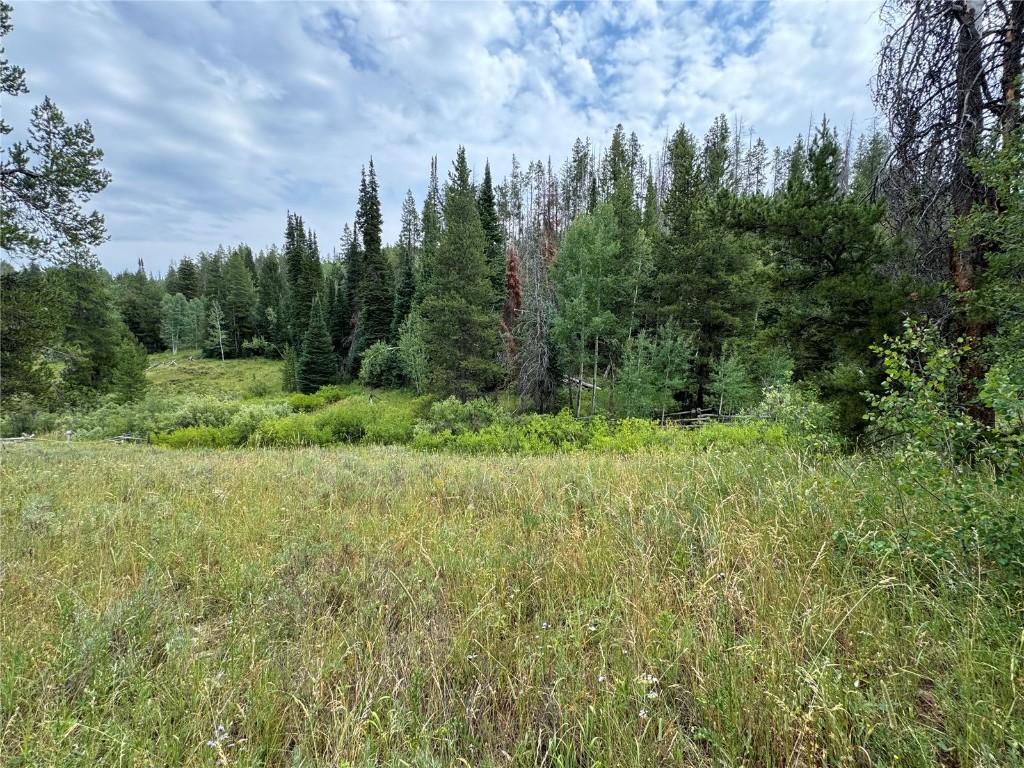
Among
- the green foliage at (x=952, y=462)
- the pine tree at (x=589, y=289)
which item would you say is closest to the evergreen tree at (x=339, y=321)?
the pine tree at (x=589, y=289)

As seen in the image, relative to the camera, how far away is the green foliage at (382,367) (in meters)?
36.8

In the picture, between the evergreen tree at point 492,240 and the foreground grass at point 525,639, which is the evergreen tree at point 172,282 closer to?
the evergreen tree at point 492,240

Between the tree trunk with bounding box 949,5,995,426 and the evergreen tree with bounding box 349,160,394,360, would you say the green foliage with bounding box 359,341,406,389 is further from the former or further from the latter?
the tree trunk with bounding box 949,5,995,426

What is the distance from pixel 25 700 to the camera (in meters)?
1.82

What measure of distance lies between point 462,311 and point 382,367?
1495 centimetres

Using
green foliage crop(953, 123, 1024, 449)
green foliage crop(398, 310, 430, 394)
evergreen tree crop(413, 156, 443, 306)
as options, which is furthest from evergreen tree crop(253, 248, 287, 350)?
green foliage crop(953, 123, 1024, 449)

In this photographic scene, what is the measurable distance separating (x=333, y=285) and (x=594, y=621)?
58.1 meters

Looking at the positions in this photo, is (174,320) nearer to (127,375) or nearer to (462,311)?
(127,375)

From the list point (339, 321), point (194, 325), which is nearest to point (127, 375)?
point (339, 321)

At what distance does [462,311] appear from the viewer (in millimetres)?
26062

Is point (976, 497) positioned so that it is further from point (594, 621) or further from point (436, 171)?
point (436, 171)

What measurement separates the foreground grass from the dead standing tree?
12.3 feet

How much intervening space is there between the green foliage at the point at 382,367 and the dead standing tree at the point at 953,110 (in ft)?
112

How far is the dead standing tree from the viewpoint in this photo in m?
4.57
